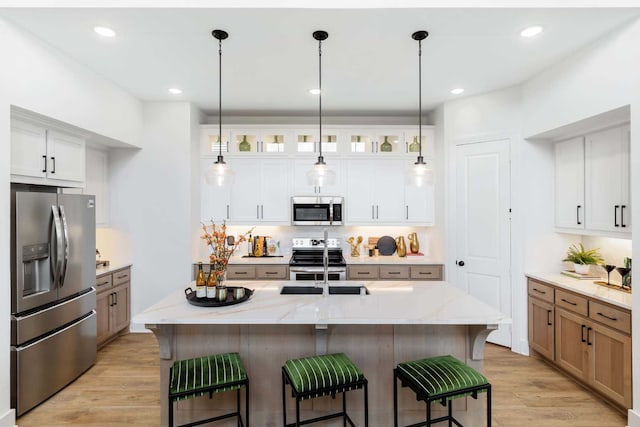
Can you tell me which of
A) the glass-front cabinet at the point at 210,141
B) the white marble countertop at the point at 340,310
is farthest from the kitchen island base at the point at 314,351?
A: the glass-front cabinet at the point at 210,141

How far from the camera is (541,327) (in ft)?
11.2

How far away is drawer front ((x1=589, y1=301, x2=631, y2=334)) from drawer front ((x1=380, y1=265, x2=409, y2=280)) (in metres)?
1.88

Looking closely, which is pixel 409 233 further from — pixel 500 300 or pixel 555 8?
pixel 555 8

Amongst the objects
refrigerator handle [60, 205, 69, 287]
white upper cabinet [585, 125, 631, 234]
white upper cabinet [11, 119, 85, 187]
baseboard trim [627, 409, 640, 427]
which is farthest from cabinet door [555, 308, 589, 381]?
white upper cabinet [11, 119, 85, 187]

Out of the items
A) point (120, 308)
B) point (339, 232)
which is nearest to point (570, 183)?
point (339, 232)

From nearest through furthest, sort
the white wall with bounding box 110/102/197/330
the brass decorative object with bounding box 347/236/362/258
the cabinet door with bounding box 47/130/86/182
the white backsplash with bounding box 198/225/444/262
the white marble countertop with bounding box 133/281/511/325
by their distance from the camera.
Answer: the white marble countertop with bounding box 133/281/511/325 < the cabinet door with bounding box 47/130/86/182 < the white wall with bounding box 110/102/197/330 < the brass decorative object with bounding box 347/236/362/258 < the white backsplash with bounding box 198/225/444/262

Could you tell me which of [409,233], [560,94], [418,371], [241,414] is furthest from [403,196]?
[241,414]

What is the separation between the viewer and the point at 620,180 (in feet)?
9.34

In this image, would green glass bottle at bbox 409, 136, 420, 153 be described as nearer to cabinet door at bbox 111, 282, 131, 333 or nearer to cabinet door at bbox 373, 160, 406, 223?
cabinet door at bbox 373, 160, 406, 223

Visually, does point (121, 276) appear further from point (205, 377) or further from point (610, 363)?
point (610, 363)

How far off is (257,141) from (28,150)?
7.88ft

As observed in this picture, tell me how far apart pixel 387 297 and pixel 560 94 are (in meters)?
2.39

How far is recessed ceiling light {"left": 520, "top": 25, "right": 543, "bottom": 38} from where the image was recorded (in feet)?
8.32

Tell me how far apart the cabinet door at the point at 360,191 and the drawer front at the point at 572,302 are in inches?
85.4
